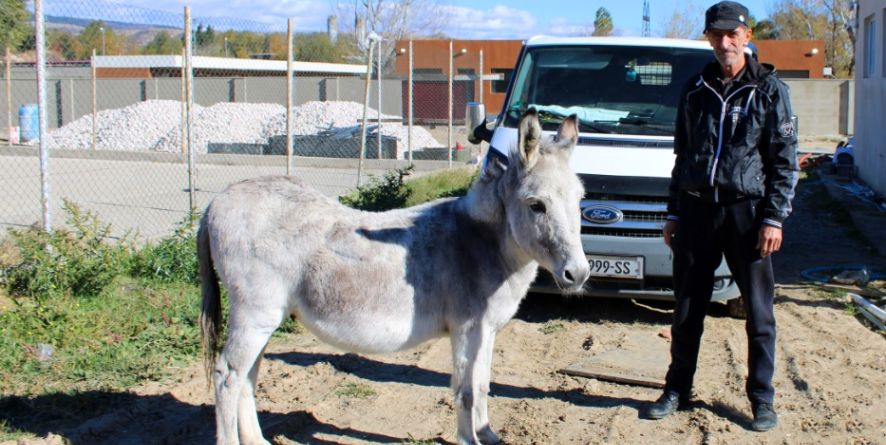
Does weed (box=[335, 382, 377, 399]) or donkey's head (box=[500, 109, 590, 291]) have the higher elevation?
donkey's head (box=[500, 109, 590, 291])

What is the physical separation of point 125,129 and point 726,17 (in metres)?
25.6

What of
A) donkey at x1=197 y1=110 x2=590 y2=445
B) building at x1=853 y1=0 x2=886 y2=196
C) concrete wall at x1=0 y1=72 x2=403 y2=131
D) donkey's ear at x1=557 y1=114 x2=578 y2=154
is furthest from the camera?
concrete wall at x1=0 y1=72 x2=403 y2=131

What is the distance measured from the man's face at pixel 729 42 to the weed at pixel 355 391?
3015mm

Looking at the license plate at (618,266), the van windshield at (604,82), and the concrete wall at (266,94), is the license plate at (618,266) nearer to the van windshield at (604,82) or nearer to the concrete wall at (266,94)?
the van windshield at (604,82)

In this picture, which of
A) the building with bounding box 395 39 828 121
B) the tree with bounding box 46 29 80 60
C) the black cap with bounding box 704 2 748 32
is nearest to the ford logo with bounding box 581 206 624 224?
the black cap with bounding box 704 2 748 32

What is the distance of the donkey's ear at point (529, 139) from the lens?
12.5 ft

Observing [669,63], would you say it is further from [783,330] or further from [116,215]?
[116,215]

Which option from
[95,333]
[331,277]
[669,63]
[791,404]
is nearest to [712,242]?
[791,404]

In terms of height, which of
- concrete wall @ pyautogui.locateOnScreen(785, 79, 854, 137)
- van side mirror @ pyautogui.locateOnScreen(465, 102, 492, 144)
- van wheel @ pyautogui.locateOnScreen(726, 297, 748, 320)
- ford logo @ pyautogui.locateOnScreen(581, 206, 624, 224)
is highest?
concrete wall @ pyautogui.locateOnScreen(785, 79, 854, 137)

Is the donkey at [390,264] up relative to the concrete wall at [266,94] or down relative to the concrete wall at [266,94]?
down

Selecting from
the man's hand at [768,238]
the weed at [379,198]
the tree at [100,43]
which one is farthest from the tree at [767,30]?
the man's hand at [768,238]

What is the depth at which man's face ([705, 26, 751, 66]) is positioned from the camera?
180 inches

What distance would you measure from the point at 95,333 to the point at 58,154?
1835 cm

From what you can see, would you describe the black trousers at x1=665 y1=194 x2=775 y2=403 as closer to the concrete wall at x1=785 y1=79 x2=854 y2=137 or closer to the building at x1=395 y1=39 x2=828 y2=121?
the concrete wall at x1=785 y1=79 x2=854 y2=137
